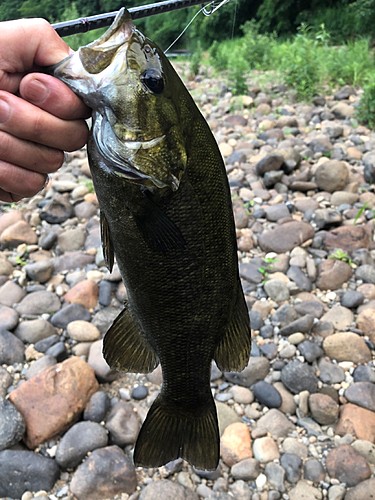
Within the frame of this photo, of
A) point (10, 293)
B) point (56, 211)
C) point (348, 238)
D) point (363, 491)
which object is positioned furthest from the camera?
point (56, 211)

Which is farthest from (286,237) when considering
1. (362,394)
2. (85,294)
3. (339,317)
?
(85,294)

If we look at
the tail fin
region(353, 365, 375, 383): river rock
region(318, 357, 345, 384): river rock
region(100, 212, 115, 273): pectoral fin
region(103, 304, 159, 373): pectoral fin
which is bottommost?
region(318, 357, 345, 384): river rock

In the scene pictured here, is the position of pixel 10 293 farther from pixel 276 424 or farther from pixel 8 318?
pixel 276 424

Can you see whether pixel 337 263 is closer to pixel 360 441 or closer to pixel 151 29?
pixel 360 441

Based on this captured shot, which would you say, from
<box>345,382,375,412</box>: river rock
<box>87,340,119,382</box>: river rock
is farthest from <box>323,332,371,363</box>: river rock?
<box>87,340,119,382</box>: river rock

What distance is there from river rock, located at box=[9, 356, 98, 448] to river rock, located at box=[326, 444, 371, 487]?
4.71ft

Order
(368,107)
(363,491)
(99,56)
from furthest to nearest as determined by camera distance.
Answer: (368,107), (363,491), (99,56)

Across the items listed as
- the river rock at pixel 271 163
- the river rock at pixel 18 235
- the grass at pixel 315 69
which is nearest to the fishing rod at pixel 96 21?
the river rock at pixel 18 235

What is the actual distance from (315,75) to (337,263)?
4.82 m

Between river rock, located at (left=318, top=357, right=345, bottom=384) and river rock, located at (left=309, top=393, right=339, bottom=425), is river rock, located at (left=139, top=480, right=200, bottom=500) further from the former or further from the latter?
river rock, located at (left=318, top=357, right=345, bottom=384)

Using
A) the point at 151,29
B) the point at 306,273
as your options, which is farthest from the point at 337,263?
the point at 151,29

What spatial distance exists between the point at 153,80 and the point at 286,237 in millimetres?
2932

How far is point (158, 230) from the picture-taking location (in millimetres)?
1178

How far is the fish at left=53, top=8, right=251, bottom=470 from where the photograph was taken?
1099 mm
